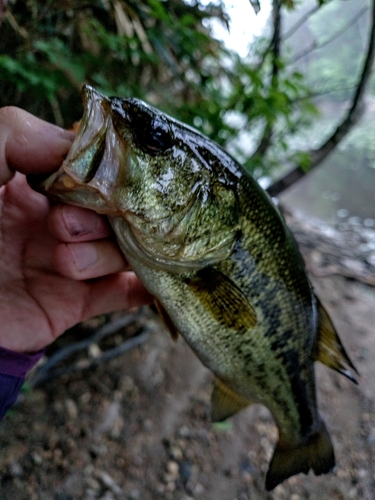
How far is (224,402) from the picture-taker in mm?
1721

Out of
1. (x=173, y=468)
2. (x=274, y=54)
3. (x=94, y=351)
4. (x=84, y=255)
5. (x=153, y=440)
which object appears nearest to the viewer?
(x=84, y=255)

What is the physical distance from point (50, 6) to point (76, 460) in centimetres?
288

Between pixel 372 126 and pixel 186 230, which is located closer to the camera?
pixel 186 230

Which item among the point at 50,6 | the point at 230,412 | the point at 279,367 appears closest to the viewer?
the point at 279,367

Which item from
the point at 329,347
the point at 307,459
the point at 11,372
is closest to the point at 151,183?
the point at 11,372

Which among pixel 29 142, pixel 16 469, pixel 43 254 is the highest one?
pixel 29 142

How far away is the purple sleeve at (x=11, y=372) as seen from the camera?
4.64 feet

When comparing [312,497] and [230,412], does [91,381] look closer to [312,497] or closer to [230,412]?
[230,412]

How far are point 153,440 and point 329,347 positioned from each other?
1.69 m

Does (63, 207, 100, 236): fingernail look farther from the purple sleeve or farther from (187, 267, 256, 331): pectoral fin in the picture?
the purple sleeve

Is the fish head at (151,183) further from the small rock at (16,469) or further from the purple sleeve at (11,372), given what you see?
the small rock at (16,469)

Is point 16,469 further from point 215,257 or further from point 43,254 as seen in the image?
point 215,257

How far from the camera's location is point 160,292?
4.45 feet

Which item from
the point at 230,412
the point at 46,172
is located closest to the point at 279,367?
the point at 230,412
